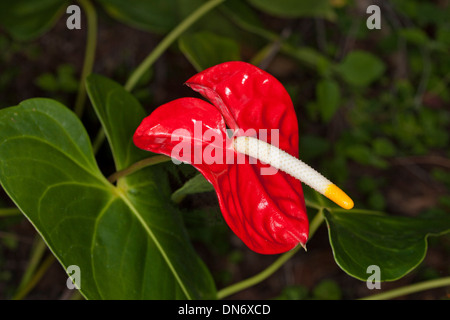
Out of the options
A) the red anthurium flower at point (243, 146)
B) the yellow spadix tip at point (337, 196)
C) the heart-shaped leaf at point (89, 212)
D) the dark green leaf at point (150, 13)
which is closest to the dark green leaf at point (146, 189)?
the heart-shaped leaf at point (89, 212)

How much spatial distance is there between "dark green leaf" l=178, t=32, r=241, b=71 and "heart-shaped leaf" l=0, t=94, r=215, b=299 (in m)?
0.28

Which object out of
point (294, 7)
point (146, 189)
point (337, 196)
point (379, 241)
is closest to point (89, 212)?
point (146, 189)

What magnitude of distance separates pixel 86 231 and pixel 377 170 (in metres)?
1.35

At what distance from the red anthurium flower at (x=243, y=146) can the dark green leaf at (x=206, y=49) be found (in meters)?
0.40

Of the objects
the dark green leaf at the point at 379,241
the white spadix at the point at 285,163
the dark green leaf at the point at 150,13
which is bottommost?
the dark green leaf at the point at 379,241

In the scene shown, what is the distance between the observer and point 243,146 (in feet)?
2.15

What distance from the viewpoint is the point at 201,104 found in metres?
0.65

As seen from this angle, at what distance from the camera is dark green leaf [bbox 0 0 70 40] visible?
1389 millimetres

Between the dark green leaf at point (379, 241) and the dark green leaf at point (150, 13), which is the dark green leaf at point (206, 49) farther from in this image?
the dark green leaf at point (379, 241)

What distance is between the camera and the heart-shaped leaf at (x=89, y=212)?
733 mm

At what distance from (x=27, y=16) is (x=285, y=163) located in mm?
1145

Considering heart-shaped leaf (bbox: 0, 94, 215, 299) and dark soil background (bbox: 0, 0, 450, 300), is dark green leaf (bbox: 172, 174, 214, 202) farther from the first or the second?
dark soil background (bbox: 0, 0, 450, 300)

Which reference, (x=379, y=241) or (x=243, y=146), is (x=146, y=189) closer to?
(x=243, y=146)
